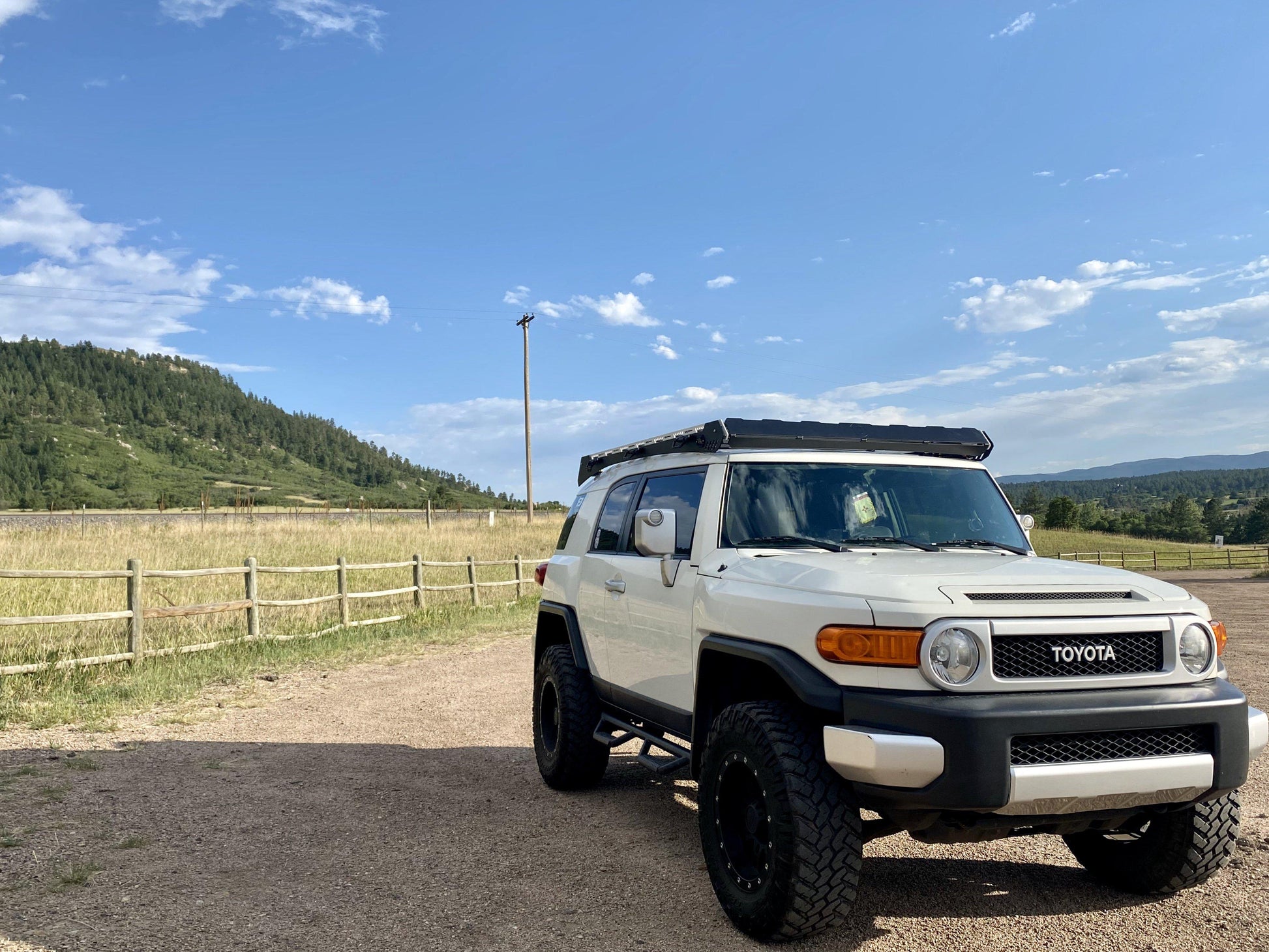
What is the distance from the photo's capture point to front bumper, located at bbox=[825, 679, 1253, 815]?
3.13 metres

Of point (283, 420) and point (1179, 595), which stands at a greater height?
point (283, 420)

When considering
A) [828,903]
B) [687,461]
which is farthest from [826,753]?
[687,461]

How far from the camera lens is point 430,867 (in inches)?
188

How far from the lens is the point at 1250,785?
6.04 meters

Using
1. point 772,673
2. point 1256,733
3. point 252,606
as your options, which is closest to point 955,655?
point 772,673

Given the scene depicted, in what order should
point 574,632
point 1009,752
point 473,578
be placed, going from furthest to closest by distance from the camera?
point 473,578, point 574,632, point 1009,752

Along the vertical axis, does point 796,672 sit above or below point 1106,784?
above

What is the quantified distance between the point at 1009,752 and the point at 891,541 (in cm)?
149

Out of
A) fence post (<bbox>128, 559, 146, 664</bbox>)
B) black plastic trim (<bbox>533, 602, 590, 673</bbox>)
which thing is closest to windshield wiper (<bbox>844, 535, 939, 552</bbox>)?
black plastic trim (<bbox>533, 602, 590, 673</bbox>)

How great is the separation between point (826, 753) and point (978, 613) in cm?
73

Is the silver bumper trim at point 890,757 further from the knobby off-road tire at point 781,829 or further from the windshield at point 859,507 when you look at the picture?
the windshield at point 859,507

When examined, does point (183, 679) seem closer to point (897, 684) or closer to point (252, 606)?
point (252, 606)

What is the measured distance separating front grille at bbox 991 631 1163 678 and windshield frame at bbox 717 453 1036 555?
104cm

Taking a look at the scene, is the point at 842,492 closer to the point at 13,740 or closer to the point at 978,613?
the point at 978,613
